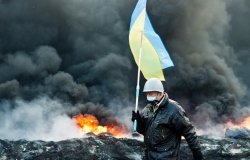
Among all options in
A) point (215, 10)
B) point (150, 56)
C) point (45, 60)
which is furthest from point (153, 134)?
point (215, 10)

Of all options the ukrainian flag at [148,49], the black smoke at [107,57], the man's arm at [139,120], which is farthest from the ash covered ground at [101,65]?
the man's arm at [139,120]

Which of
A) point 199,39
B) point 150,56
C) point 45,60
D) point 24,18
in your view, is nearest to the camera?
point 150,56

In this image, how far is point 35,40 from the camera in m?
26.2

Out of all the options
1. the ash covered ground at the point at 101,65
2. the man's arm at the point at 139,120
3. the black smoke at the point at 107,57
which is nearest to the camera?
the man's arm at the point at 139,120

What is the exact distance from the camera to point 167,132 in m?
5.86

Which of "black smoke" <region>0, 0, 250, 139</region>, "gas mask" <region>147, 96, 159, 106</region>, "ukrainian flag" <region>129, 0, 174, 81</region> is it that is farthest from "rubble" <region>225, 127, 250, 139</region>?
"black smoke" <region>0, 0, 250, 139</region>

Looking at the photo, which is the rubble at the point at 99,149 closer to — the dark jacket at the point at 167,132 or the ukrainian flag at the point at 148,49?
the ukrainian flag at the point at 148,49

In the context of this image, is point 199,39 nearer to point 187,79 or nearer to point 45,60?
point 187,79

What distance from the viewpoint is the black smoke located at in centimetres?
2442

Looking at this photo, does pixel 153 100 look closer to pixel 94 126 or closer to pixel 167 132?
pixel 167 132

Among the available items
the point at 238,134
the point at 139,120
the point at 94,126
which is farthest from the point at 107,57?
the point at 139,120

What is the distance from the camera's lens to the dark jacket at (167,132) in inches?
228

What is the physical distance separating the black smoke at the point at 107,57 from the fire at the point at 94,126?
4.65ft

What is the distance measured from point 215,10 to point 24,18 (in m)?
12.9
